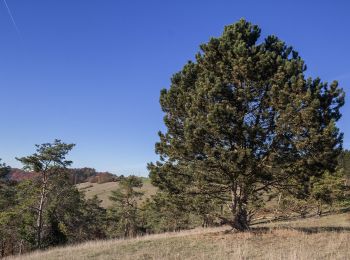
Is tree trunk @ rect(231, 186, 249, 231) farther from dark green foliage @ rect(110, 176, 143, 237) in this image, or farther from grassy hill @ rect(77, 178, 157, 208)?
grassy hill @ rect(77, 178, 157, 208)

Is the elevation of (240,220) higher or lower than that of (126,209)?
lower

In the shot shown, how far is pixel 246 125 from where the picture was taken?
15.6m

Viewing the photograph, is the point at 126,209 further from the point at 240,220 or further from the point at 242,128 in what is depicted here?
the point at 242,128

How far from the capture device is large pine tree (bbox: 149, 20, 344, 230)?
14.8 metres

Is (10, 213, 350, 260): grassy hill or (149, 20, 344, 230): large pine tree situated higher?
(149, 20, 344, 230): large pine tree

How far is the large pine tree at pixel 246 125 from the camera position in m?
14.8

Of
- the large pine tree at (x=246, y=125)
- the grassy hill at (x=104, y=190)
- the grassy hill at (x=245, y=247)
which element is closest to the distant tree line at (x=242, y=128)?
the large pine tree at (x=246, y=125)

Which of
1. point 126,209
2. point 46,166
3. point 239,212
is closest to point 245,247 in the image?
point 239,212

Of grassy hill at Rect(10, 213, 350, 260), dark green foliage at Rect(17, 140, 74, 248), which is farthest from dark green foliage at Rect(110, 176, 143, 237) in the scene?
grassy hill at Rect(10, 213, 350, 260)

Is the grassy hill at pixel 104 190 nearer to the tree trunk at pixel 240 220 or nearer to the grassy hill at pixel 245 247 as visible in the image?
the tree trunk at pixel 240 220

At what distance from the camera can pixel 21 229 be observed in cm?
3384

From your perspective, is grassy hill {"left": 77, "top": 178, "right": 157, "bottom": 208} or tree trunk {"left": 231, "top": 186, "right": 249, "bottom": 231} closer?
tree trunk {"left": 231, "top": 186, "right": 249, "bottom": 231}

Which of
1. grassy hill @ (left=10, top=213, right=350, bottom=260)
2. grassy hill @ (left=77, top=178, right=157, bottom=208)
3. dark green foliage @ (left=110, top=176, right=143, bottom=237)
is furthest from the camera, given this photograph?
grassy hill @ (left=77, top=178, right=157, bottom=208)

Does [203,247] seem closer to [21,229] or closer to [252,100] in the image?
[252,100]
